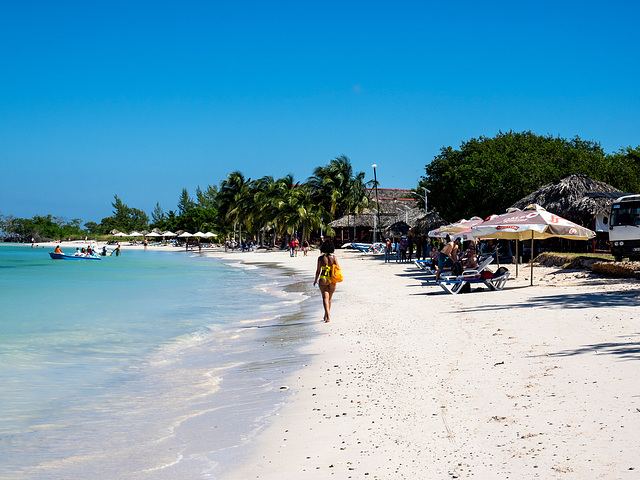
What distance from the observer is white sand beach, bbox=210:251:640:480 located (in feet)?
12.6

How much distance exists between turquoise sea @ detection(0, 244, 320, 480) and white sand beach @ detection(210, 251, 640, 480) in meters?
0.50

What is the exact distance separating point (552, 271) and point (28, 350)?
14373mm

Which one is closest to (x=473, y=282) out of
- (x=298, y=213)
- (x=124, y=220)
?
(x=298, y=213)

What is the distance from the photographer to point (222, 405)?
6039 millimetres

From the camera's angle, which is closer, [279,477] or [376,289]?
[279,477]

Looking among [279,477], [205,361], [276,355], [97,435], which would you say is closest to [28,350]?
[205,361]

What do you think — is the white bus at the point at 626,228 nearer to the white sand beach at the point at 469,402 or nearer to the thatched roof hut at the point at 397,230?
the white sand beach at the point at 469,402

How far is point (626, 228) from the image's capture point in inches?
782

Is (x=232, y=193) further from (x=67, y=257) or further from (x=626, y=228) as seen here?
(x=626, y=228)

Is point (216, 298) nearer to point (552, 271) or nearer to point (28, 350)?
point (28, 350)

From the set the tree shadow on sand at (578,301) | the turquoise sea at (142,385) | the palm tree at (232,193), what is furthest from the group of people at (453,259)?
the palm tree at (232,193)

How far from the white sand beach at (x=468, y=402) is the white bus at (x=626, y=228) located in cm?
1098

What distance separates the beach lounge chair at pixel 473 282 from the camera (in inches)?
556

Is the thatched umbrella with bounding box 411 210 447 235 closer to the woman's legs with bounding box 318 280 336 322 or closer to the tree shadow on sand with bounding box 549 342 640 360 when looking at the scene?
the woman's legs with bounding box 318 280 336 322
